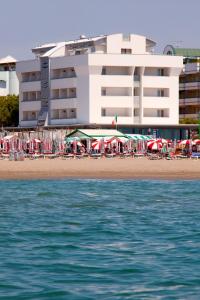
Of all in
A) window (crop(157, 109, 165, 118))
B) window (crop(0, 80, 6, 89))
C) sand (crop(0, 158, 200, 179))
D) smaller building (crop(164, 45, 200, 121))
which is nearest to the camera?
sand (crop(0, 158, 200, 179))

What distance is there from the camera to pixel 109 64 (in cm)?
9550

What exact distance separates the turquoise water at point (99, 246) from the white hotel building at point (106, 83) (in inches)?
2272

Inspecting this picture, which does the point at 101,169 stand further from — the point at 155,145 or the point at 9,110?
the point at 9,110

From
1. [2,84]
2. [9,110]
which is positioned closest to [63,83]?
[9,110]

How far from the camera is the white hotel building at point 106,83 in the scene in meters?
95.8

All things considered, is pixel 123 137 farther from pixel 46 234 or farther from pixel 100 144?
pixel 46 234

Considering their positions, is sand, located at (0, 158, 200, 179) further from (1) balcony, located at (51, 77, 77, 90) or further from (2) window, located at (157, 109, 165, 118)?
(2) window, located at (157, 109, 165, 118)

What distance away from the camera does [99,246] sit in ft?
71.1

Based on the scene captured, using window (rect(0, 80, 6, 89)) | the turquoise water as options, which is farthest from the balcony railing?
the turquoise water

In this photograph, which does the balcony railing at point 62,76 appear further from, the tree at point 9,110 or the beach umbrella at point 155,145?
the beach umbrella at point 155,145

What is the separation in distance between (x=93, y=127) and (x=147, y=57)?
946 cm

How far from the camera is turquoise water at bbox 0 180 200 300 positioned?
16562 millimetres

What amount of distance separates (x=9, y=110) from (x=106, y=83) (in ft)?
56.7

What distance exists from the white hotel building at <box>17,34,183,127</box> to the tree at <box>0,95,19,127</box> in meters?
8.57
